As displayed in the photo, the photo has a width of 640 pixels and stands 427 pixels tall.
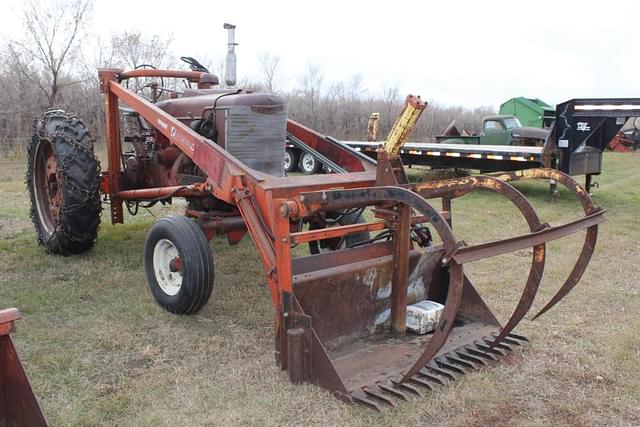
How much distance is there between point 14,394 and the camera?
2303 mm

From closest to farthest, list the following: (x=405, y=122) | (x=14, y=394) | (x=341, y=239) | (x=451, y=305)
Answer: (x=14, y=394) < (x=451, y=305) < (x=405, y=122) < (x=341, y=239)

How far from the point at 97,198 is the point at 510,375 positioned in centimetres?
365

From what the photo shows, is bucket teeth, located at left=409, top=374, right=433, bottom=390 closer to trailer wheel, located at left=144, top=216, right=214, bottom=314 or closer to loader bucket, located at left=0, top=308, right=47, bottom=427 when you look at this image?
trailer wheel, located at left=144, top=216, right=214, bottom=314

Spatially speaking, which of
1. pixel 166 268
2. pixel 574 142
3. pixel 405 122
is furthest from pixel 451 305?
pixel 574 142

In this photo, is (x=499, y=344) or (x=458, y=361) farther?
(x=499, y=344)

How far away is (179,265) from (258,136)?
1.19 m

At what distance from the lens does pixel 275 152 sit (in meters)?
4.70

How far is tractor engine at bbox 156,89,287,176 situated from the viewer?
446cm

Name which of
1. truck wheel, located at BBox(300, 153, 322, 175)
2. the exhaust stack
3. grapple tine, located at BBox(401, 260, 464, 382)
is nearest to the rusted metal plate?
grapple tine, located at BBox(401, 260, 464, 382)

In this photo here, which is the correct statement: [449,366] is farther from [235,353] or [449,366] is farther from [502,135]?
[502,135]

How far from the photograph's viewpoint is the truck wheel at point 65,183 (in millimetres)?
5047

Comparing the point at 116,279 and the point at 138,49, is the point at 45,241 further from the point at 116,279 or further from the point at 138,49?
the point at 138,49

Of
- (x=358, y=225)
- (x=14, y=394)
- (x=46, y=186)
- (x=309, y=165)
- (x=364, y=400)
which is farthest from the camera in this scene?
(x=309, y=165)

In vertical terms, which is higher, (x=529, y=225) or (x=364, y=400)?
(x=529, y=225)
